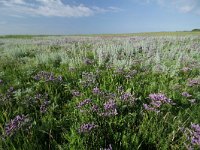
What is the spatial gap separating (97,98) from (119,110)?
0.44 meters

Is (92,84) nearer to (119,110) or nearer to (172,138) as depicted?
(119,110)

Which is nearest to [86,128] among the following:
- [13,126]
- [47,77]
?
[13,126]

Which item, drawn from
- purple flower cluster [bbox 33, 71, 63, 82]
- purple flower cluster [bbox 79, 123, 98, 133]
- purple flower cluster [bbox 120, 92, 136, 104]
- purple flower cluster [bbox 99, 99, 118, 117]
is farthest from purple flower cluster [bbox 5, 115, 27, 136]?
purple flower cluster [bbox 33, 71, 63, 82]

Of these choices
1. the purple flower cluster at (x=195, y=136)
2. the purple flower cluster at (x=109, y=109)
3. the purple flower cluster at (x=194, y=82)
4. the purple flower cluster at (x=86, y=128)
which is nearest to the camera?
the purple flower cluster at (x=195, y=136)

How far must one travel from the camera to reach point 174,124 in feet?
10.0

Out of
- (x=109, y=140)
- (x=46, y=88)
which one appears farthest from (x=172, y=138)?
(x=46, y=88)

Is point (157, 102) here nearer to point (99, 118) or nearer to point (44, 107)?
point (99, 118)

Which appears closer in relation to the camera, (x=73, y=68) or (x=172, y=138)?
(x=172, y=138)

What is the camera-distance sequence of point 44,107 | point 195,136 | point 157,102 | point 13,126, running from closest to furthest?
point 195,136 → point 13,126 → point 157,102 → point 44,107

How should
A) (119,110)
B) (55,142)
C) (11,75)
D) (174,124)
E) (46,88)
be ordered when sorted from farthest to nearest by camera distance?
1. (11,75)
2. (46,88)
3. (119,110)
4. (174,124)
5. (55,142)

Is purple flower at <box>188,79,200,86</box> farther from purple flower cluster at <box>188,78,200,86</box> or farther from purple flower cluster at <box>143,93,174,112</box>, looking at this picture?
purple flower cluster at <box>143,93,174,112</box>

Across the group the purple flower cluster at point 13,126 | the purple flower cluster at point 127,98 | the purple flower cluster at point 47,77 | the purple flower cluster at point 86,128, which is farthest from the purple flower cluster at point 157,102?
the purple flower cluster at point 47,77

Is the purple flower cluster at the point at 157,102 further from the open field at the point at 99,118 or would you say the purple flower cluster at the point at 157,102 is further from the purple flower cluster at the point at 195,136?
the purple flower cluster at the point at 195,136

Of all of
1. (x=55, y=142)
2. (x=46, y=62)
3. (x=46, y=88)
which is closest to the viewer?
(x=55, y=142)
